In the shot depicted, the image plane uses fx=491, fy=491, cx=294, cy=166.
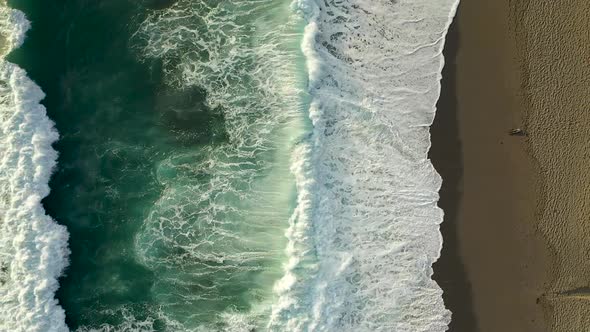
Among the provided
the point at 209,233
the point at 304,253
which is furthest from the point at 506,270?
the point at 209,233

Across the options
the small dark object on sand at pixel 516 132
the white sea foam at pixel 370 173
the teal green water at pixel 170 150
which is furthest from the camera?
the small dark object on sand at pixel 516 132

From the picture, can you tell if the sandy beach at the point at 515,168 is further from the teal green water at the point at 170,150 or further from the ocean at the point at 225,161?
the teal green water at the point at 170,150

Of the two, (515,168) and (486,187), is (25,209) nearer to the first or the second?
(486,187)

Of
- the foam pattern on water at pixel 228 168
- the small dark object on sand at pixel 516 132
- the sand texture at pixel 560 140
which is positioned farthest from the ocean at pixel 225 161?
the sand texture at pixel 560 140

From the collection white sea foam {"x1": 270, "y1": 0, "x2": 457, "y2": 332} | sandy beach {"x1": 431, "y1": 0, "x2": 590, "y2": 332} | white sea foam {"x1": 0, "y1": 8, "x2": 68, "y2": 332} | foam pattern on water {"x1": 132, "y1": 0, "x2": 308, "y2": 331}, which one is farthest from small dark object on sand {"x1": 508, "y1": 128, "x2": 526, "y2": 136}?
white sea foam {"x1": 0, "y1": 8, "x2": 68, "y2": 332}

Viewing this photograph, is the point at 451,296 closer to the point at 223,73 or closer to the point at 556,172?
the point at 556,172

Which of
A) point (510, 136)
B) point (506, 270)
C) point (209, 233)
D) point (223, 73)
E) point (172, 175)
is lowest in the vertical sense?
point (506, 270)

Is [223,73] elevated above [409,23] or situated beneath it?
situated beneath
